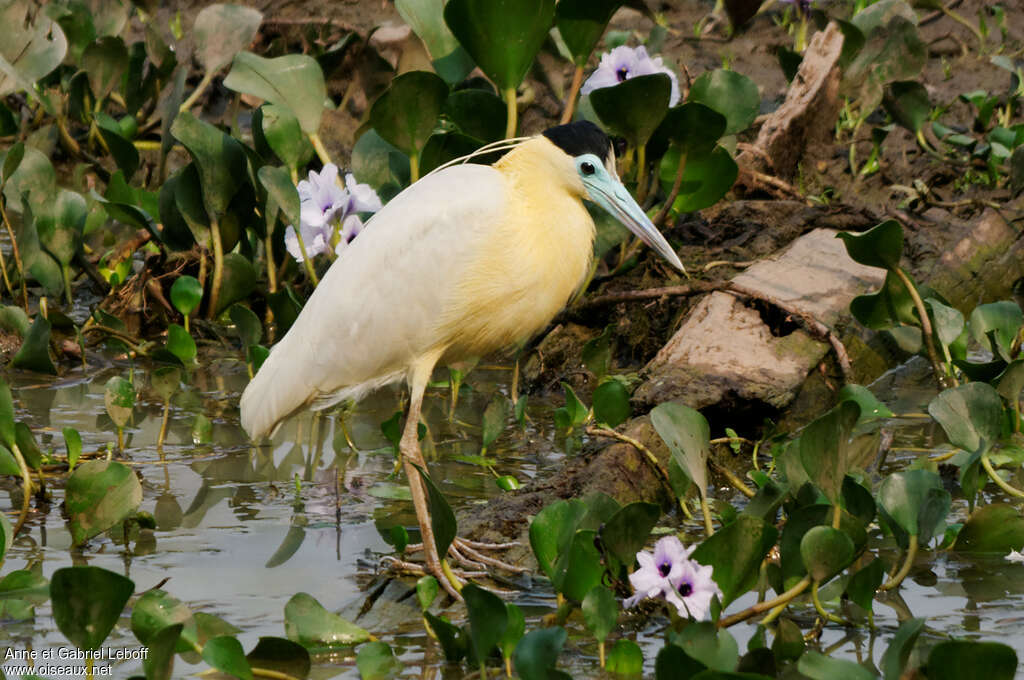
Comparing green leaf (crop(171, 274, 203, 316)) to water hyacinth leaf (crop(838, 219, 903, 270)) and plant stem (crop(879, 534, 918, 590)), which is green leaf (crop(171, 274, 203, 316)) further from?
plant stem (crop(879, 534, 918, 590))

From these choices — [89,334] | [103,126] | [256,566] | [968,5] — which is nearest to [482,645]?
[256,566]

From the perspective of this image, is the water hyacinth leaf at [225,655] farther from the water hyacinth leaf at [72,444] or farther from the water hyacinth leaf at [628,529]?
the water hyacinth leaf at [72,444]

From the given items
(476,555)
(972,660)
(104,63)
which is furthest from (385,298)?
(104,63)

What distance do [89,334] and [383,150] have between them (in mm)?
1614

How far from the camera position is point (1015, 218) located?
6.17 metres

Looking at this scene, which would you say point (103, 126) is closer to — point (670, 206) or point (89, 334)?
point (89, 334)

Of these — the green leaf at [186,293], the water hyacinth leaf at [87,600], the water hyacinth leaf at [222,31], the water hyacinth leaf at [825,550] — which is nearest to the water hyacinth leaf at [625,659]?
the water hyacinth leaf at [825,550]

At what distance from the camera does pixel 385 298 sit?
14.6ft

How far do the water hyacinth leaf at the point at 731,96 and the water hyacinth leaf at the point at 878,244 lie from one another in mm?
1323

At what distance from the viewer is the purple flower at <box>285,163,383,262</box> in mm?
5297

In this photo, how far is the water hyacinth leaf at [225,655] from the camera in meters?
2.88

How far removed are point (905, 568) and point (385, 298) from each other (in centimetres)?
188

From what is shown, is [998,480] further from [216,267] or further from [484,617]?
[216,267]

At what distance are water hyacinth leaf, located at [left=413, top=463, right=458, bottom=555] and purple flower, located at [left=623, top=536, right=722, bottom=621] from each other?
1.48 ft
